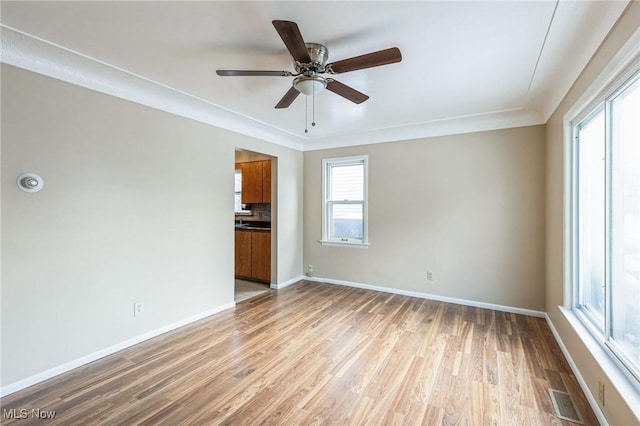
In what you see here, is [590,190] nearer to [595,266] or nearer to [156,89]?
[595,266]

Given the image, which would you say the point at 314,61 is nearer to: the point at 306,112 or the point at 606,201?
the point at 306,112

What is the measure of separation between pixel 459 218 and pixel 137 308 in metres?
3.96

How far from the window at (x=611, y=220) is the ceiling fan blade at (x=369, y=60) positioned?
1.25 meters

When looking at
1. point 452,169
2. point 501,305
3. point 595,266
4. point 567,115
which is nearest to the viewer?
point 595,266

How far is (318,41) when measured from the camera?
6.64 ft

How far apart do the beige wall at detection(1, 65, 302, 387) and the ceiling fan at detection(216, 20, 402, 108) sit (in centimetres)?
138

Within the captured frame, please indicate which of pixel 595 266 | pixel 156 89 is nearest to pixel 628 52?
pixel 595 266

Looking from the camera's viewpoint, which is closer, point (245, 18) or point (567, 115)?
point (245, 18)

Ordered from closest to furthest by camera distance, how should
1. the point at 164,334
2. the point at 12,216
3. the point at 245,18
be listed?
the point at 245,18
the point at 12,216
the point at 164,334

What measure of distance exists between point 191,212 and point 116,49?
5.57ft

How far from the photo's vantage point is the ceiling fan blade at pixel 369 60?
179 centimetres

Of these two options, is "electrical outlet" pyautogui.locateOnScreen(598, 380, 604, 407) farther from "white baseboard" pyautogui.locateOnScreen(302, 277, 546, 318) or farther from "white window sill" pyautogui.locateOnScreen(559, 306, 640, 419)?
"white baseboard" pyautogui.locateOnScreen(302, 277, 546, 318)

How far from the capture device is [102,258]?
2.56m

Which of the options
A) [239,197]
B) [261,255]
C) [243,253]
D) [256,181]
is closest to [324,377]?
[261,255]
